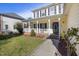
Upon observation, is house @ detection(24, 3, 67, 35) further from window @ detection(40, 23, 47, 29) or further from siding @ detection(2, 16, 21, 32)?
siding @ detection(2, 16, 21, 32)

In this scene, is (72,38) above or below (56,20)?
below

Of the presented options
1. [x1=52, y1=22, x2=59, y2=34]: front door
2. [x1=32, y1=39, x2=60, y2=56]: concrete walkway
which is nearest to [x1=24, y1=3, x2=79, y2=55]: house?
[x1=52, y1=22, x2=59, y2=34]: front door

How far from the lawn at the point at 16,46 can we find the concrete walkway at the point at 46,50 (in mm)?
92

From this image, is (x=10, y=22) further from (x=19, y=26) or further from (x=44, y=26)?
(x=44, y=26)

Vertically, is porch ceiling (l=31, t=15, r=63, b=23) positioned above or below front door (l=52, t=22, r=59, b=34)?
above

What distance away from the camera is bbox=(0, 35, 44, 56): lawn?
10.5 ft

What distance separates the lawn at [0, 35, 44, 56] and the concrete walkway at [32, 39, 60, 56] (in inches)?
3.6

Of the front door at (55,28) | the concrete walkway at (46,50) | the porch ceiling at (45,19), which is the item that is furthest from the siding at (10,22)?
the front door at (55,28)

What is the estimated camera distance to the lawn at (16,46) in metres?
3.20

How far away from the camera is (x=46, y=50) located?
3.20 m

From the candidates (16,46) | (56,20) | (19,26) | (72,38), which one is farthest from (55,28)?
(16,46)

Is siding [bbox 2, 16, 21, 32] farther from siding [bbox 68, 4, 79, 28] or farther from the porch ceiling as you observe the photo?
siding [bbox 68, 4, 79, 28]

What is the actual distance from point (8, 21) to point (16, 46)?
429 mm

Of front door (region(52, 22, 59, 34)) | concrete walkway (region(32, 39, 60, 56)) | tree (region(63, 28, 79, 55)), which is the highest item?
front door (region(52, 22, 59, 34))
